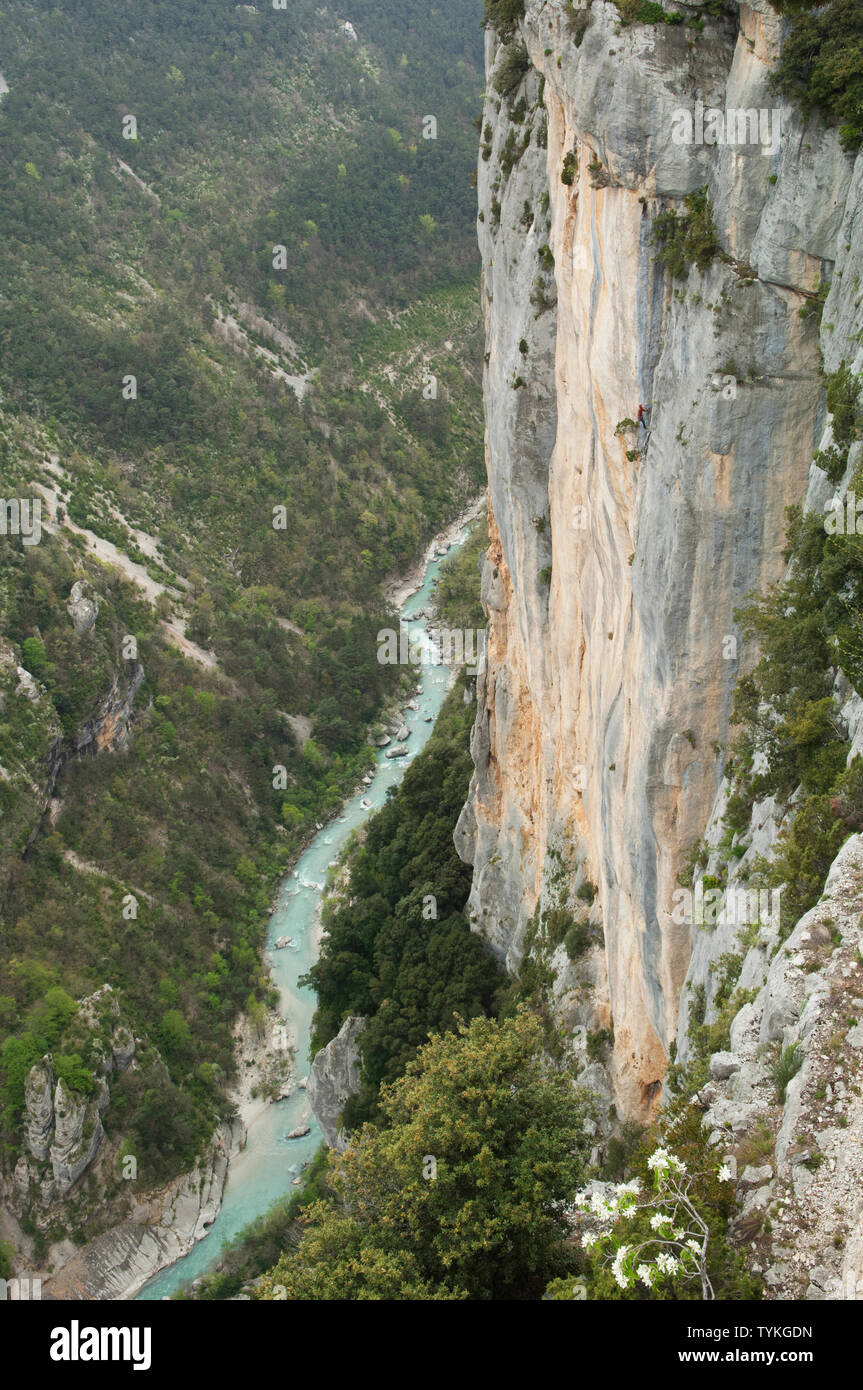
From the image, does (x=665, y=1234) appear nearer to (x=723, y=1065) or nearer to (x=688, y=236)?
(x=723, y=1065)

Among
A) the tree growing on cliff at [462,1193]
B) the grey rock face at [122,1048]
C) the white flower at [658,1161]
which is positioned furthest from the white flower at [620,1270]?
the grey rock face at [122,1048]

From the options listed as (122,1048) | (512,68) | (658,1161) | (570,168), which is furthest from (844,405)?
(122,1048)

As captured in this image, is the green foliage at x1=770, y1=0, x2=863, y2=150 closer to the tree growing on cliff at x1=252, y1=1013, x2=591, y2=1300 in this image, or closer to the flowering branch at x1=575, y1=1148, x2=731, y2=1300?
the flowering branch at x1=575, y1=1148, x2=731, y2=1300

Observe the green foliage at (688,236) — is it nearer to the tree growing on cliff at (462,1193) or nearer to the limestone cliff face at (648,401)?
the limestone cliff face at (648,401)

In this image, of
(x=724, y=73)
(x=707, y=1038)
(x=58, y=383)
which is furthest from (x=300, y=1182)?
(x=58, y=383)

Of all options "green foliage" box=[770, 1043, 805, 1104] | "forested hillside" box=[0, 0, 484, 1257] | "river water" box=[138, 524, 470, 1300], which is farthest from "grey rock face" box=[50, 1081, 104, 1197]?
"green foliage" box=[770, 1043, 805, 1104]
